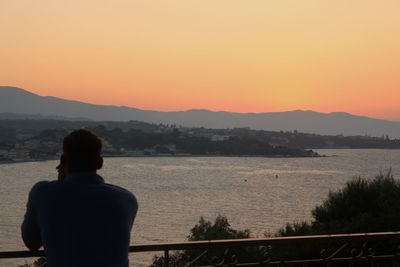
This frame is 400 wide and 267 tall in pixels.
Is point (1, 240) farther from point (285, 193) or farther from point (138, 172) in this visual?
point (138, 172)

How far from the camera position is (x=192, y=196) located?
62469 millimetres

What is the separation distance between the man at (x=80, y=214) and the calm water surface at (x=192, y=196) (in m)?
26.4

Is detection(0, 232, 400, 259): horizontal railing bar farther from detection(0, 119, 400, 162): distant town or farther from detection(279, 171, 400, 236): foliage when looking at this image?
detection(0, 119, 400, 162): distant town

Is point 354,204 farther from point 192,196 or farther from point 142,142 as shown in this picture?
point 142,142

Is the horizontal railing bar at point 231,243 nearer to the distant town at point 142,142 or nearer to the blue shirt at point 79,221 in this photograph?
the blue shirt at point 79,221

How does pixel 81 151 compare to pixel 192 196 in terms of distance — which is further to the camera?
pixel 192 196

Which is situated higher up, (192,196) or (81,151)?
(81,151)

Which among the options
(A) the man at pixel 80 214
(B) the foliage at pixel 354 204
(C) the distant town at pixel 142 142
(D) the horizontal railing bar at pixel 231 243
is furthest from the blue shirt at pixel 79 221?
(C) the distant town at pixel 142 142

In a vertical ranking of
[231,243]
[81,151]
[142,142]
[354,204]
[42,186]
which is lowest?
[142,142]

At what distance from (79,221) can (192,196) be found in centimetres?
6024

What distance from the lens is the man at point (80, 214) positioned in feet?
8.23

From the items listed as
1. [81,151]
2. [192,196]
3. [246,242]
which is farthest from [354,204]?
[192,196]

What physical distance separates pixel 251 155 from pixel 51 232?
13809 cm

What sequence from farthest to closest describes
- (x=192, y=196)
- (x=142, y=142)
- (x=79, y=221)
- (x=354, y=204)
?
A: (x=142, y=142), (x=192, y=196), (x=354, y=204), (x=79, y=221)
